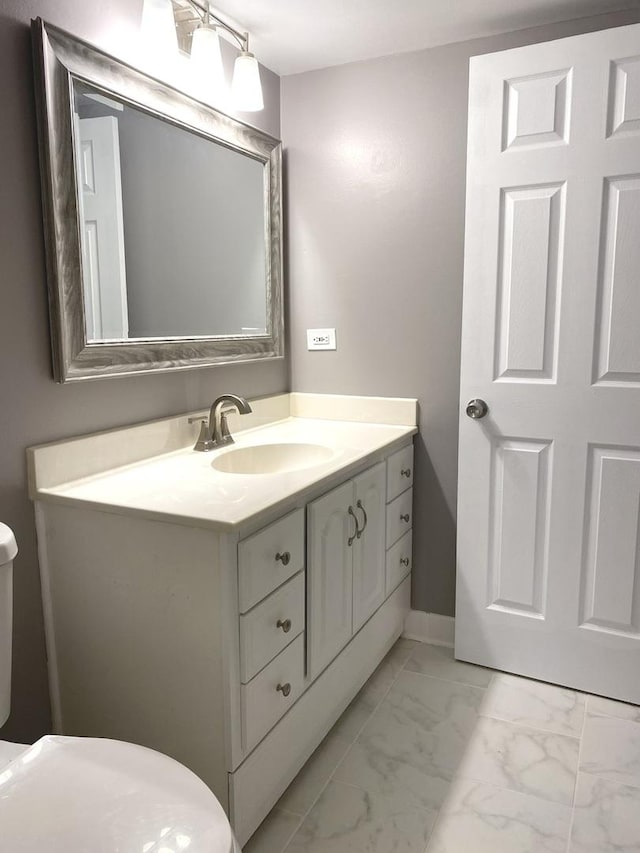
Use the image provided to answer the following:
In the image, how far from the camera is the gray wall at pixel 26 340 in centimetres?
138

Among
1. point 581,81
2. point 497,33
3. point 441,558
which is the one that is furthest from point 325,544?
point 497,33

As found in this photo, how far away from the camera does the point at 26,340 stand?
1.45m

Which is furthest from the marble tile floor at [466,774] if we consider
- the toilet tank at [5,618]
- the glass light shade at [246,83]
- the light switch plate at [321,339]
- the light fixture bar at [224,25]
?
the light fixture bar at [224,25]

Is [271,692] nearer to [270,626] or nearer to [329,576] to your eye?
[270,626]

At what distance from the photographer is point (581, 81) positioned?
5.96 ft

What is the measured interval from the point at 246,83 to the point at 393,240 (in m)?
0.67

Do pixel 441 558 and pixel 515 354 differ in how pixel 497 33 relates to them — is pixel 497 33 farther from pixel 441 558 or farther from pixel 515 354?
pixel 441 558

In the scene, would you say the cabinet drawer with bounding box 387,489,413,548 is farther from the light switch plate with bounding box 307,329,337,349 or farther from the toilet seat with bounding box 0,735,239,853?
the toilet seat with bounding box 0,735,239,853

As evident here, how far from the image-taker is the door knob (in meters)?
2.08

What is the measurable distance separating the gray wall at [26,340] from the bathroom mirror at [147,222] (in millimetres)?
35

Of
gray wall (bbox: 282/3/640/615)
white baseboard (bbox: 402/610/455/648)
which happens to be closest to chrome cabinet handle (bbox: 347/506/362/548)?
gray wall (bbox: 282/3/640/615)

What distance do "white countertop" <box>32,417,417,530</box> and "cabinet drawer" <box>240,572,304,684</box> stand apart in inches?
8.7

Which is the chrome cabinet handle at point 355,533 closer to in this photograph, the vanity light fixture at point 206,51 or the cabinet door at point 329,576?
the cabinet door at point 329,576

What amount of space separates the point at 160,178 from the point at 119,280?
339mm
